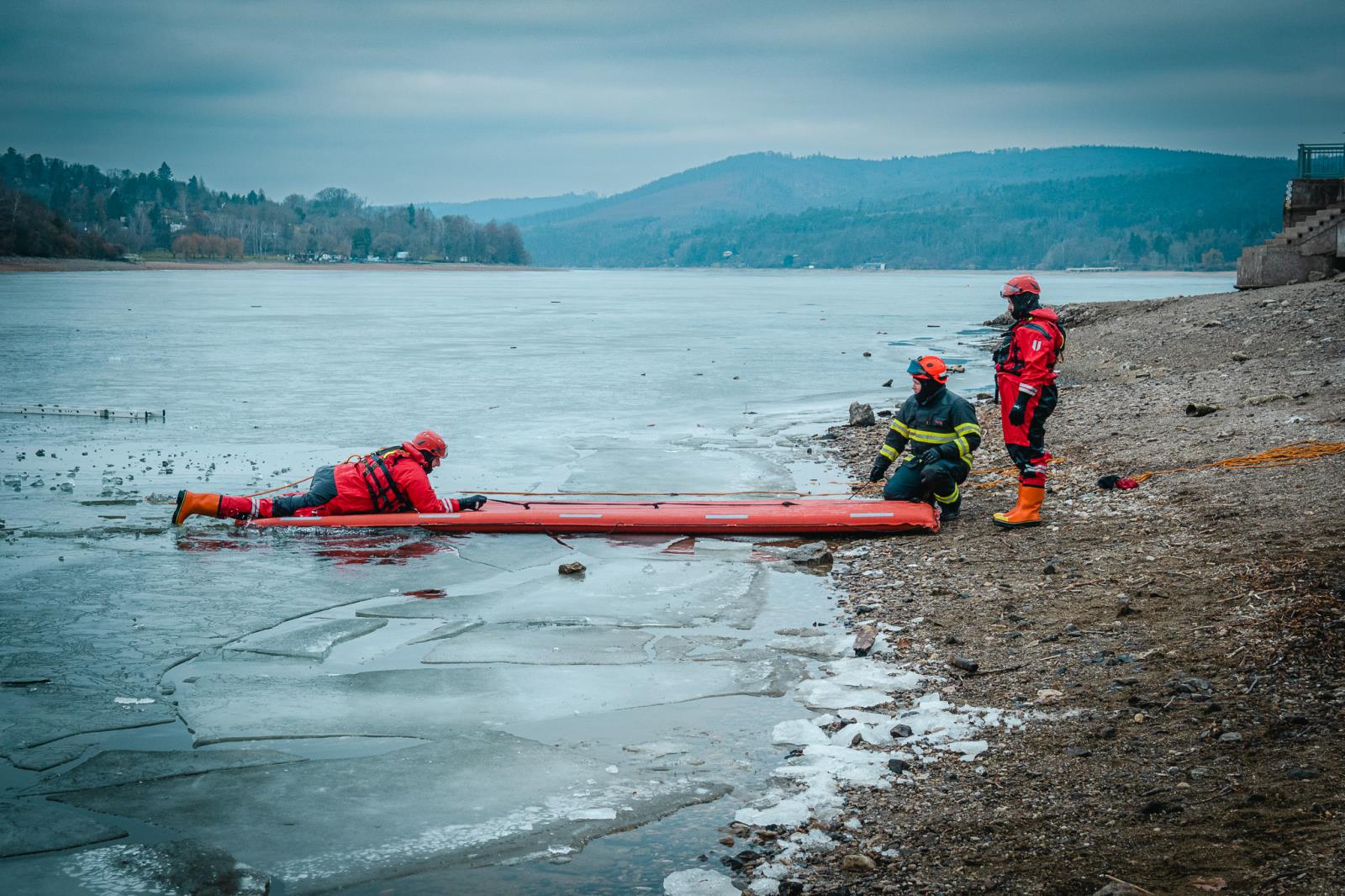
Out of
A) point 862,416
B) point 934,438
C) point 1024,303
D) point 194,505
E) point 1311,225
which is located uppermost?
point 1311,225

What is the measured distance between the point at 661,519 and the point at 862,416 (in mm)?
6547

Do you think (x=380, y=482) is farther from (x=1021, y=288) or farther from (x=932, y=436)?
(x=1021, y=288)

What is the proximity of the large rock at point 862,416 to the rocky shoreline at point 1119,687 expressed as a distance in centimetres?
464

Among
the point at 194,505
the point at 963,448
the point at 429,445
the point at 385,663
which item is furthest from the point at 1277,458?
the point at 194,505

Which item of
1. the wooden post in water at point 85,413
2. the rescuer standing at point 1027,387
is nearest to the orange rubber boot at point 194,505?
the rescuer standing at point 1027,387

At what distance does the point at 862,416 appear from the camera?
1578 cm

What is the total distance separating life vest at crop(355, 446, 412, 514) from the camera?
32.8 feet

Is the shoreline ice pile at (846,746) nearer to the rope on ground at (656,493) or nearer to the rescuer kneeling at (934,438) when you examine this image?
the rescuer kneeling at (934,438)

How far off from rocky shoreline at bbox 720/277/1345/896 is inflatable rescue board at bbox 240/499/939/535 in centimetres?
38

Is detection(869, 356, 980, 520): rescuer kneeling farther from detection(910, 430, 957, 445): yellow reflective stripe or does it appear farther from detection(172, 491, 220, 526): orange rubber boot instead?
detection(172, 491, 220, 526): orange rubber boot

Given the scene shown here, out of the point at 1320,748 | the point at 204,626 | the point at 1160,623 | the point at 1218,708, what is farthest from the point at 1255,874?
the point at 204,626

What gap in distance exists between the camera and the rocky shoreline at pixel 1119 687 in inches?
156

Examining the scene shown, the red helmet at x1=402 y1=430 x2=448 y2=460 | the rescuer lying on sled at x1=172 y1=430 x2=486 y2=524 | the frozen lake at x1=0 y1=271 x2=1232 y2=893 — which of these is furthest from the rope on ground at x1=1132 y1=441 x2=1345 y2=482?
the rescuer lying on sled at x1=172 y1=430 x2=486 y2=524

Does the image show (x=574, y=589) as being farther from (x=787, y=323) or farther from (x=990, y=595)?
(x=787, y=323)
